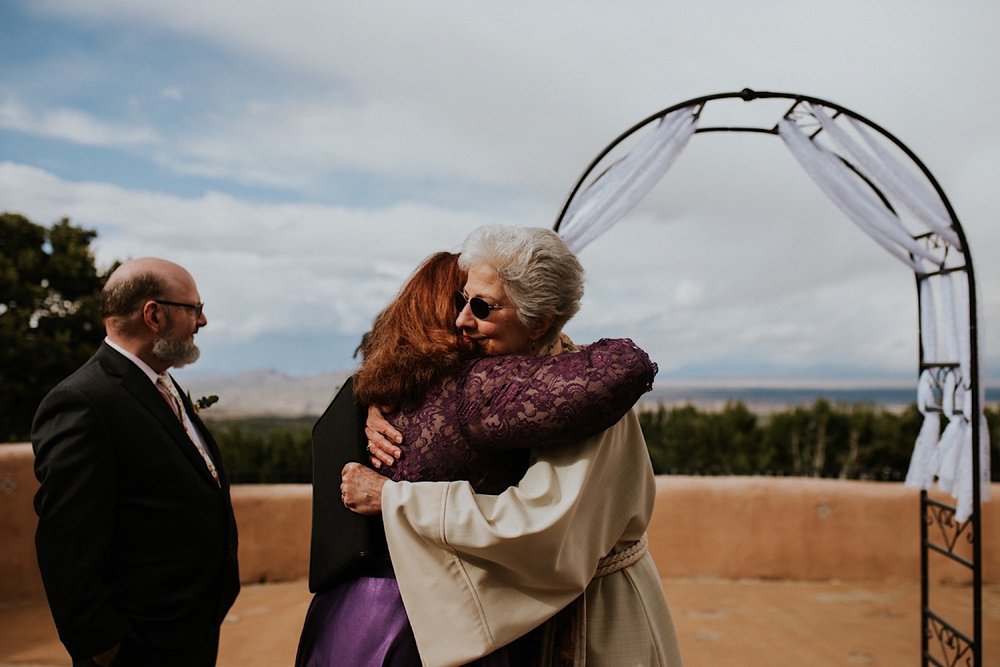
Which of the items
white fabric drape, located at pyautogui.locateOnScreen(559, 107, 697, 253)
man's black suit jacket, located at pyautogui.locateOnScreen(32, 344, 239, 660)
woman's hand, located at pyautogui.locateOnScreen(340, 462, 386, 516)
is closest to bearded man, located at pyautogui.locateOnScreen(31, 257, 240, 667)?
man's black suit jacket, located at pyautogui.locateOnScreen(32, 344, 239, 660)

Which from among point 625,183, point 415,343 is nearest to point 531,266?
point 415,343

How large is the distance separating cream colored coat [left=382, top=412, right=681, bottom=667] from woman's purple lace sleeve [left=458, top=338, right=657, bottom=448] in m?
0.11

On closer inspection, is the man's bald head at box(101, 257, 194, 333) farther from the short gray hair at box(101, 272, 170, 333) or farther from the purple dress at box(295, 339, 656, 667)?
the purple dress at box(295, 339, 656, 667)

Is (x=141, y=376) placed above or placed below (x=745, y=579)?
above

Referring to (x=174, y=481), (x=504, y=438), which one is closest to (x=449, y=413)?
(x=504, y=438)

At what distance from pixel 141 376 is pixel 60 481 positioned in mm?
374

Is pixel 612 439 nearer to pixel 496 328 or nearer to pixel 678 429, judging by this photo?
pixel 496 328

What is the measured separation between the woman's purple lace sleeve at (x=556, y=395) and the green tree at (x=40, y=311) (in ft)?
26.1

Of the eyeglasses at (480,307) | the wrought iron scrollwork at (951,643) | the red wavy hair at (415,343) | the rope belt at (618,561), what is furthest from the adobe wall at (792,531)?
the eyeglasses at (480,307)

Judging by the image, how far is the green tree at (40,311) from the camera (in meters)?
8.20

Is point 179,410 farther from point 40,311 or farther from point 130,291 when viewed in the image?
point 40,311

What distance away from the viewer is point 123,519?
2.09m

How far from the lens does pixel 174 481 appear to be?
217 cm

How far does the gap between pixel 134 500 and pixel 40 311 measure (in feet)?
25.5
